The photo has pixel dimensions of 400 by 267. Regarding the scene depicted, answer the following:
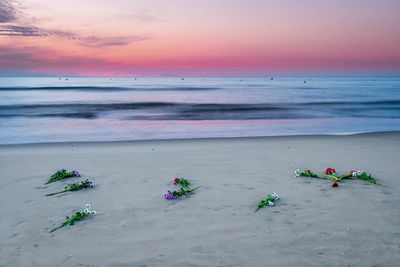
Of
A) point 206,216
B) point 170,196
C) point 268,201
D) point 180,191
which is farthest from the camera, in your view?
point 180,191

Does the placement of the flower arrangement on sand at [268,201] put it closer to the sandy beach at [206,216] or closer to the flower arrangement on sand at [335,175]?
the sandy beach at [206,216]

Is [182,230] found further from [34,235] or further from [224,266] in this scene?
[34,235]

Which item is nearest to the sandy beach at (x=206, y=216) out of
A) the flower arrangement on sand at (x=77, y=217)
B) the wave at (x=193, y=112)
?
the flower arrangement on sand at (x=77, y=217)

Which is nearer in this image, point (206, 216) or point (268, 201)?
point (206, 216)

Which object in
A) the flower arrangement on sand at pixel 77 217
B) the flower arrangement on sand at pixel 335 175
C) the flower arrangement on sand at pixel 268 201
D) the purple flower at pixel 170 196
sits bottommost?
the flower arrangement on sand at pixel 77 217

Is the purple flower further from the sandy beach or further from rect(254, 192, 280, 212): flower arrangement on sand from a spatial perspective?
rect(254, 192, 280, 212): flower arrangement on sand

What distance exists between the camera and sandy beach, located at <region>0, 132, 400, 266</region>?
3.06m

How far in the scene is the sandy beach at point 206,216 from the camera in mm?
3061

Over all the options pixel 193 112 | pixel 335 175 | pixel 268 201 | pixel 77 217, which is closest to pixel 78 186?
pixel 77 217

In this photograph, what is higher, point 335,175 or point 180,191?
point 335,175

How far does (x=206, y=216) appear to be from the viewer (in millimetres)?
3971

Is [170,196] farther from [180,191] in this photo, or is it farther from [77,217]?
[77,217]

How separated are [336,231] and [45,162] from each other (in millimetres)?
6612

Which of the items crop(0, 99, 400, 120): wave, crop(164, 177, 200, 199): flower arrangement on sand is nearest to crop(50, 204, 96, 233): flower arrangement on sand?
crop(164, 177, 200, 199): flower arrangement on sand
